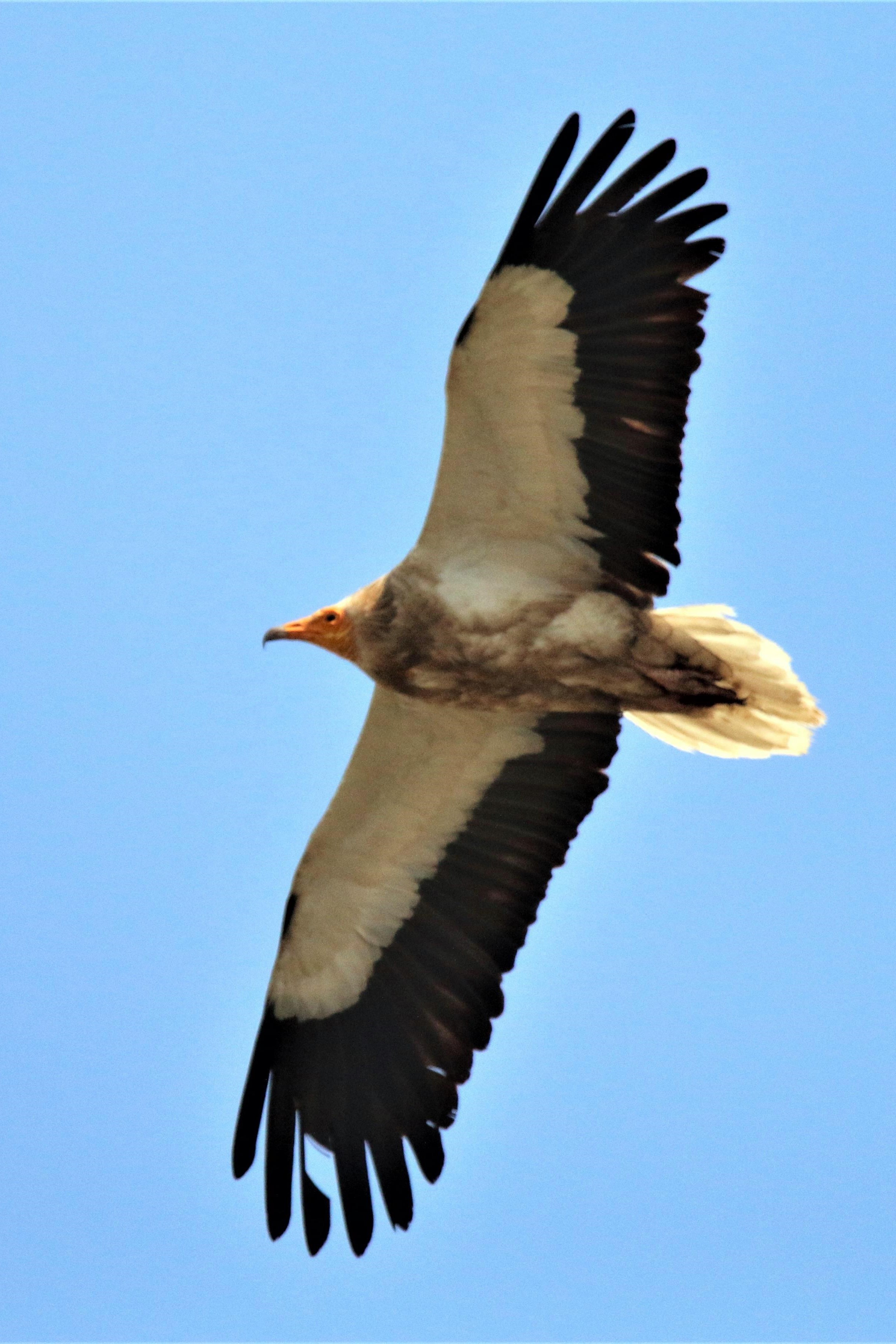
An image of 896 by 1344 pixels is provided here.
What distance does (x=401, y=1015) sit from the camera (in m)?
Result: 7.77

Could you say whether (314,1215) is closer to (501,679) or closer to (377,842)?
(377,842)

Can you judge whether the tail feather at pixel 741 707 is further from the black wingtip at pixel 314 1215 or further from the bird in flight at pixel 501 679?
the black wingtip at pixel 314 1215

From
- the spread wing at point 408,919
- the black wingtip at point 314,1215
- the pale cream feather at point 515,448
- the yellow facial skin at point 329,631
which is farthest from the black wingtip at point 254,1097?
the pale cream feather at point 515,448

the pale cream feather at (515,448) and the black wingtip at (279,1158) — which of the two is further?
the black wingtip at (279,1158)

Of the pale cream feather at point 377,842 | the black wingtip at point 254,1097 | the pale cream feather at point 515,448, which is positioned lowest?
the black wingtip at point 254,1097

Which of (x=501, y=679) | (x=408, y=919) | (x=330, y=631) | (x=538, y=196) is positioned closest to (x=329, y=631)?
(x=330, y=631)

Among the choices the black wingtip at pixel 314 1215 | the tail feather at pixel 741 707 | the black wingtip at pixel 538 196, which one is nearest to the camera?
the black wingtip at pixel 538 196

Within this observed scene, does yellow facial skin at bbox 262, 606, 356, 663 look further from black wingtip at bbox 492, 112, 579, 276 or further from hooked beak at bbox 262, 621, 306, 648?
black wingtip at bbox 492, 112, 579, 276

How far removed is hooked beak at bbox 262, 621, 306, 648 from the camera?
24.7 feet

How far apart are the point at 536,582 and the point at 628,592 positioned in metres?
0.40

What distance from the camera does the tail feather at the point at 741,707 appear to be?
714 centimetres

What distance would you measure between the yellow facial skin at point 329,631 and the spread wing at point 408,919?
0.96ft

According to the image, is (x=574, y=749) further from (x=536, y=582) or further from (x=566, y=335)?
(x=566, y=335)

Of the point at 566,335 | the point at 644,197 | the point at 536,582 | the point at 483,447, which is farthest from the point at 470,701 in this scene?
the point at 644,197
